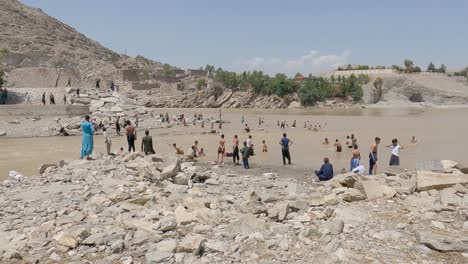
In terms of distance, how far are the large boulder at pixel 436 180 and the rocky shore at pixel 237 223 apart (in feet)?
0.07

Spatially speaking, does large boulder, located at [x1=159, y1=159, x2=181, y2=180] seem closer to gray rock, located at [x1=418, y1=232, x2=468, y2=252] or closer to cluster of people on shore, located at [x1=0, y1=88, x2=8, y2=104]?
Answer: gray rock, located at [x1=418, y1=232, x2=468, y2=252]

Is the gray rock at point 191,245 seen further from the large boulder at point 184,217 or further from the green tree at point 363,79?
the green tree at point 363,79

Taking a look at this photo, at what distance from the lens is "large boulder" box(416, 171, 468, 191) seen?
849 cm

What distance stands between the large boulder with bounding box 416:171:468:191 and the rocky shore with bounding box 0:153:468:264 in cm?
2

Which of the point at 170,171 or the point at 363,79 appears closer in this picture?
the point at 170,171

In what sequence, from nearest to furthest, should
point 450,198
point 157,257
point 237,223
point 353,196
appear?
point 157,257
point 237,223
point 450,198
point 353,196

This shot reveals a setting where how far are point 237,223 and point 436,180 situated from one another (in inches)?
178

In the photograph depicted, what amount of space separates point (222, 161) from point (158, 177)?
695 cm

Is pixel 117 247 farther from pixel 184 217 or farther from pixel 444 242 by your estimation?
pixel 444 242

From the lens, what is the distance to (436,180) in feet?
28.2

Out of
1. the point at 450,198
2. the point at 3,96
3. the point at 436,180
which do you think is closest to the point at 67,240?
the point at 450,198

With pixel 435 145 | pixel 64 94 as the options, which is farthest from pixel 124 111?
pixel 435 145

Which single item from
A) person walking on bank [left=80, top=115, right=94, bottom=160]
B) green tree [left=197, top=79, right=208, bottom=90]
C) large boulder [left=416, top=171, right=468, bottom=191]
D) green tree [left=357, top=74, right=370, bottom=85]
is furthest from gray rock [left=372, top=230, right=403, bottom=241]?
green tree [left=357, top=74, right=370, bottom=85]

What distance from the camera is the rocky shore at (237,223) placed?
628cm
